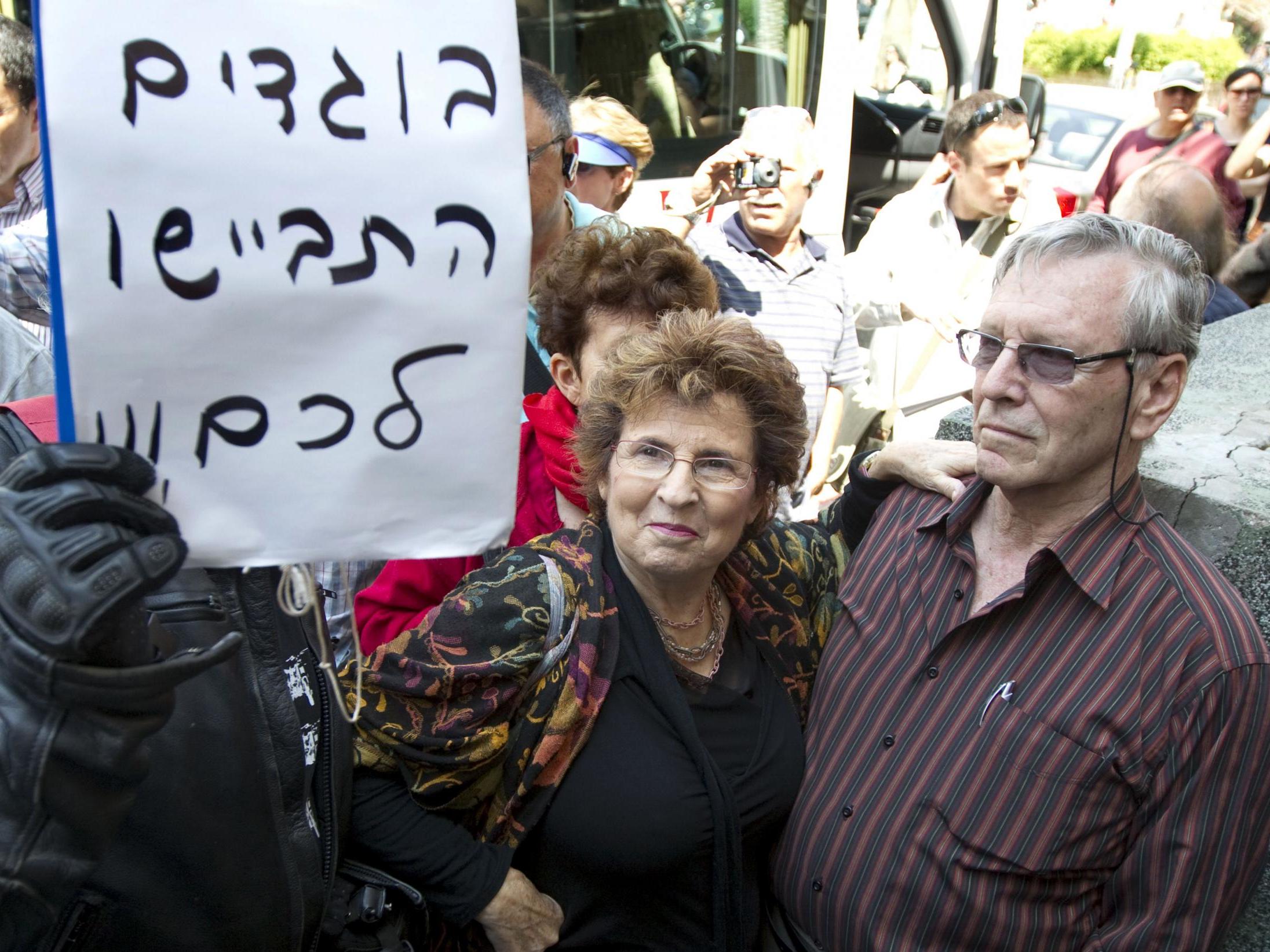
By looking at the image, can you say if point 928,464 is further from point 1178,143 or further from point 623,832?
point 1178,143

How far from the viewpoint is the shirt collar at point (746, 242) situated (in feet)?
11.8

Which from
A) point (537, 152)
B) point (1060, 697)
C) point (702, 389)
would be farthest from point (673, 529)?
point (537, 152)

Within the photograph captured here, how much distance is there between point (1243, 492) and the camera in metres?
1.98

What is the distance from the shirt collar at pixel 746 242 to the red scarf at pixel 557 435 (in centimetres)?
150

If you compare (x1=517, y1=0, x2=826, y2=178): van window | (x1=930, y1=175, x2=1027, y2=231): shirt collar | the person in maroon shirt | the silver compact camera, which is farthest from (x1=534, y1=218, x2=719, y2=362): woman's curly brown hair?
the person in maroon shirt

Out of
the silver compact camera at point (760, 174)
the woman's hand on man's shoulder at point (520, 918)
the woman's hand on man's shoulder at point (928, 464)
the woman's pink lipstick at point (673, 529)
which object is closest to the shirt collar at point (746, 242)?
the silver compact camera at point (760, 174)

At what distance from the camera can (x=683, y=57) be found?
6.15 m

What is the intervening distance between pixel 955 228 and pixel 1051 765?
335 centimetres

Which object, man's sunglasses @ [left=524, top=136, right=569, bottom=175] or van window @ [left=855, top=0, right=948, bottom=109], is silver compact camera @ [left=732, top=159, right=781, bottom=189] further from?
van window @ [left=855, top=0, right=948, bottom=109]

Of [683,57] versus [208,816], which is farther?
[683,57]

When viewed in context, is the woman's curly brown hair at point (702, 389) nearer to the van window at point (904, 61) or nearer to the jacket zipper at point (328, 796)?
the jacket zipper at point (328, 796)

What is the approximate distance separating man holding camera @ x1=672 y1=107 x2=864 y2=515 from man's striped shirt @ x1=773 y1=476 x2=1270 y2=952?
1.78m

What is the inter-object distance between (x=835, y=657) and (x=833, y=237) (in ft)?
14.1

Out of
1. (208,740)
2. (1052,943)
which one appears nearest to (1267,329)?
(1052,943)
